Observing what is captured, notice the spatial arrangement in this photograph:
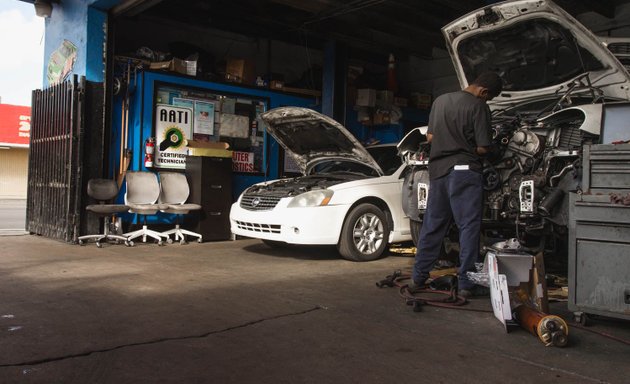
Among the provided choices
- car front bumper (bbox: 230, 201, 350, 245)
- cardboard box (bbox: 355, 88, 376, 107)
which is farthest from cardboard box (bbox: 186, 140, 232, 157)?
cardboard box (bbox: 355, 88, 376, 107)

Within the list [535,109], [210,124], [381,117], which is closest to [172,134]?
[210,124]

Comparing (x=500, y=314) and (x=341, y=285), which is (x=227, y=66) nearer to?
(x=341, y=285)

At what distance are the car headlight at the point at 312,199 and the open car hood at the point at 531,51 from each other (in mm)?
2110

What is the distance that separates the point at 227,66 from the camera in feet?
31.4

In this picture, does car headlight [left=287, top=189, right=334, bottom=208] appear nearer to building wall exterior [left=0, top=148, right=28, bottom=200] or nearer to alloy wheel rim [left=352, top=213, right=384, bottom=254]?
alloy wheel rim [left=352, top=213, right=384, bottom=254]

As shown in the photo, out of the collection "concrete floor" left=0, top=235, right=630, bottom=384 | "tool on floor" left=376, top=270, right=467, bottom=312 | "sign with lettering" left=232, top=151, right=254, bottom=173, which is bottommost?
"concrete floor" left=0, top=235, right=630, bottom=384

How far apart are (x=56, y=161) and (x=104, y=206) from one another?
55.0 inches

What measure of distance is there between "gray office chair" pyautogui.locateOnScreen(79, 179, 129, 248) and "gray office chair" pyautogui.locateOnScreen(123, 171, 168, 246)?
0.59 ft

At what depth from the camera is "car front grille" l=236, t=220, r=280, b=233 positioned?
6.32 metres

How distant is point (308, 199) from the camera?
6.23 m

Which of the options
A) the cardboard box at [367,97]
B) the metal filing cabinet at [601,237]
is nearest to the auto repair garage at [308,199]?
the metal filing cabinet at [601,237]

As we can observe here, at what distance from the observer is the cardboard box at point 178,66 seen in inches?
331

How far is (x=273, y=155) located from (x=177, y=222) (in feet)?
8.96

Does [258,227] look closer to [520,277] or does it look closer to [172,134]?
[172,134]
